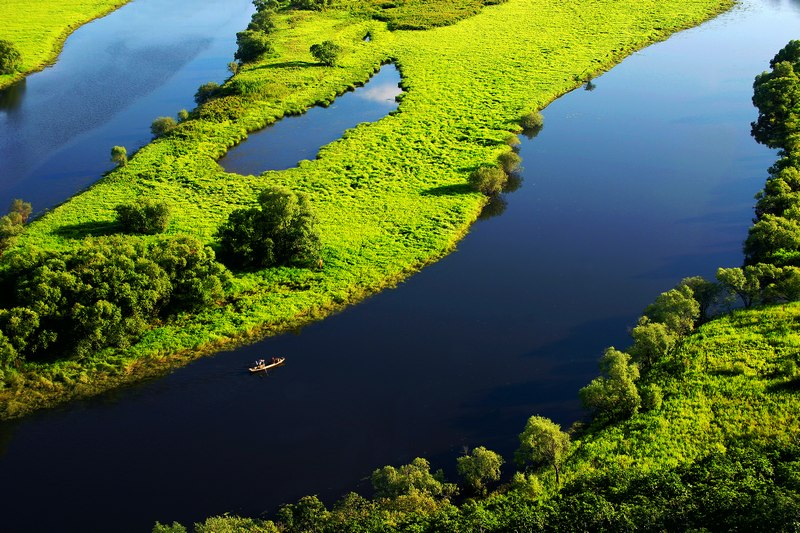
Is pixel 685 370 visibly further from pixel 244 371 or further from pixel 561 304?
pixel 244 371

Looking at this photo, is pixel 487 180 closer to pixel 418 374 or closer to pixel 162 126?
pixel 418 374

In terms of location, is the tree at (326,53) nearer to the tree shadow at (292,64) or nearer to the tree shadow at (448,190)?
the tree shadow at (292,64)

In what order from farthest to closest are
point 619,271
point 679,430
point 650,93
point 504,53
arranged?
point 504,53 → point 650,93 → point 619,271 → point 679,430

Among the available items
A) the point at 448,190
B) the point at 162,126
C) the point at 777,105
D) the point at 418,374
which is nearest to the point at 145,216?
the point at 162,126

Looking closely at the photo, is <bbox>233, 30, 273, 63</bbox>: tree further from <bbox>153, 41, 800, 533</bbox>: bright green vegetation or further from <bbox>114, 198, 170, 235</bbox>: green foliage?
<bbox>153, 41, 800, 533</bbox>: bright green vegetation

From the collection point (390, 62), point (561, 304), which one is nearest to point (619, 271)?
point (561, 304)

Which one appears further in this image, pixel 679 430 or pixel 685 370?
pixel 685 370
